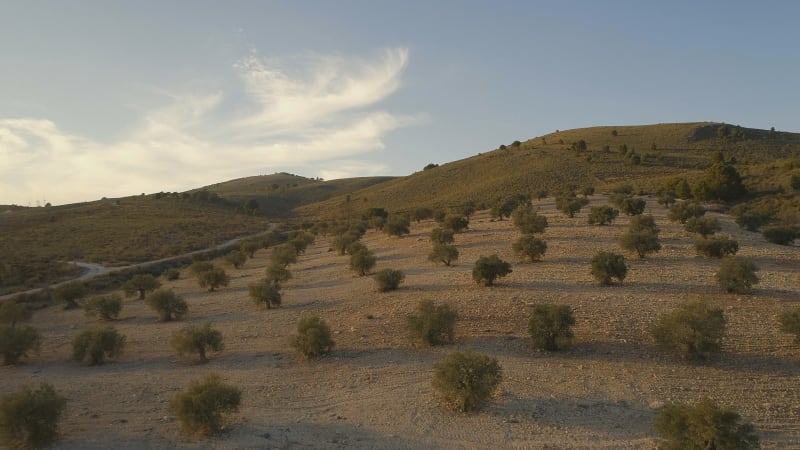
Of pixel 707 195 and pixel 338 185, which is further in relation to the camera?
pixel 338 185

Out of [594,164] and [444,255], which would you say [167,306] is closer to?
[444,255]

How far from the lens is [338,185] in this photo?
155 m

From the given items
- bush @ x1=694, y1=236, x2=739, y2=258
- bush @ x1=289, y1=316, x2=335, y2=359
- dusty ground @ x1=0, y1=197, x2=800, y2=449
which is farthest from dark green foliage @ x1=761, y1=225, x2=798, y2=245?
bush @ x1=289, y1=316, x2=335, y2=359

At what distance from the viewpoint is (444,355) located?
14.0 meters

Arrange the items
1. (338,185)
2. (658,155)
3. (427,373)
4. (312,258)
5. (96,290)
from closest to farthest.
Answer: (427,373) → (96,290) → (312,258) → (658,155) → (338,185)

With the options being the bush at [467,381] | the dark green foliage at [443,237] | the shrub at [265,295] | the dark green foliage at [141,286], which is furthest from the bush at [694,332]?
the dark green foliage at [141,286]

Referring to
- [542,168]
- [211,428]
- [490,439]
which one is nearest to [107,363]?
[211,428]

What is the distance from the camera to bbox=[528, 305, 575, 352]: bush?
44.7 ft

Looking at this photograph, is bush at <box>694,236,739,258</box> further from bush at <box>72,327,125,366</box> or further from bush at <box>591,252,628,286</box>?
bush at <box>72,327,125,366</box>

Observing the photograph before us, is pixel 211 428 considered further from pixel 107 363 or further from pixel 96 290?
pixel 96 290

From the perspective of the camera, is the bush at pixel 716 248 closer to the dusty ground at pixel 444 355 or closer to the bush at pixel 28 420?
the dusty ground at pixel 444 355

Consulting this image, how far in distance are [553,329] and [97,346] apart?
14451 millimetres

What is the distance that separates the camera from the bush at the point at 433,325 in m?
14.7

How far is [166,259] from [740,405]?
48.6 m
